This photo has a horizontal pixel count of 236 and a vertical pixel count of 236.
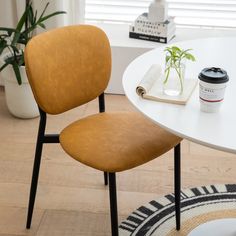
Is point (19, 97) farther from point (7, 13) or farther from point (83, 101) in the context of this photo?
point (83, 101)

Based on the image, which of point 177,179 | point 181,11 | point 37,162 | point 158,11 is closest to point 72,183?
point 37,162

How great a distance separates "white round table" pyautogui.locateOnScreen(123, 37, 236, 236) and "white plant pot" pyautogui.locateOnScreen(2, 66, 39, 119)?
1.10 m

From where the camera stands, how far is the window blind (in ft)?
9.32

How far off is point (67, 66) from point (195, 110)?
0.55 meters

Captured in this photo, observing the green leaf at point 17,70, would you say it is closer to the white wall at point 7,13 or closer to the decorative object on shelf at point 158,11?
the white wall at point 7,13

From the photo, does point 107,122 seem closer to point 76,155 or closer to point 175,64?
point 76,155

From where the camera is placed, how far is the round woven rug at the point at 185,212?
71.8 inches

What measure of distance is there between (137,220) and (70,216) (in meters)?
0.29

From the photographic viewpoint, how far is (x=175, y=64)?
1356mm

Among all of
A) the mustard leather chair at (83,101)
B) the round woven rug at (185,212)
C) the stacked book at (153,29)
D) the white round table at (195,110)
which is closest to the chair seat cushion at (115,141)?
the mustard leather chair at (83,101)

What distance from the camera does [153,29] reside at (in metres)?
2.74

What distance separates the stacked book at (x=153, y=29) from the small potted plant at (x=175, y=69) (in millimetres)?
1332

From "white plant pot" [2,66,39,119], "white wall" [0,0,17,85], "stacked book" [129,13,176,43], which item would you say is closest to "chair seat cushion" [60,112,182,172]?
"white plant pot" [2,66,39,119]

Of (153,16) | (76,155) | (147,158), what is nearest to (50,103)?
(76,155)
